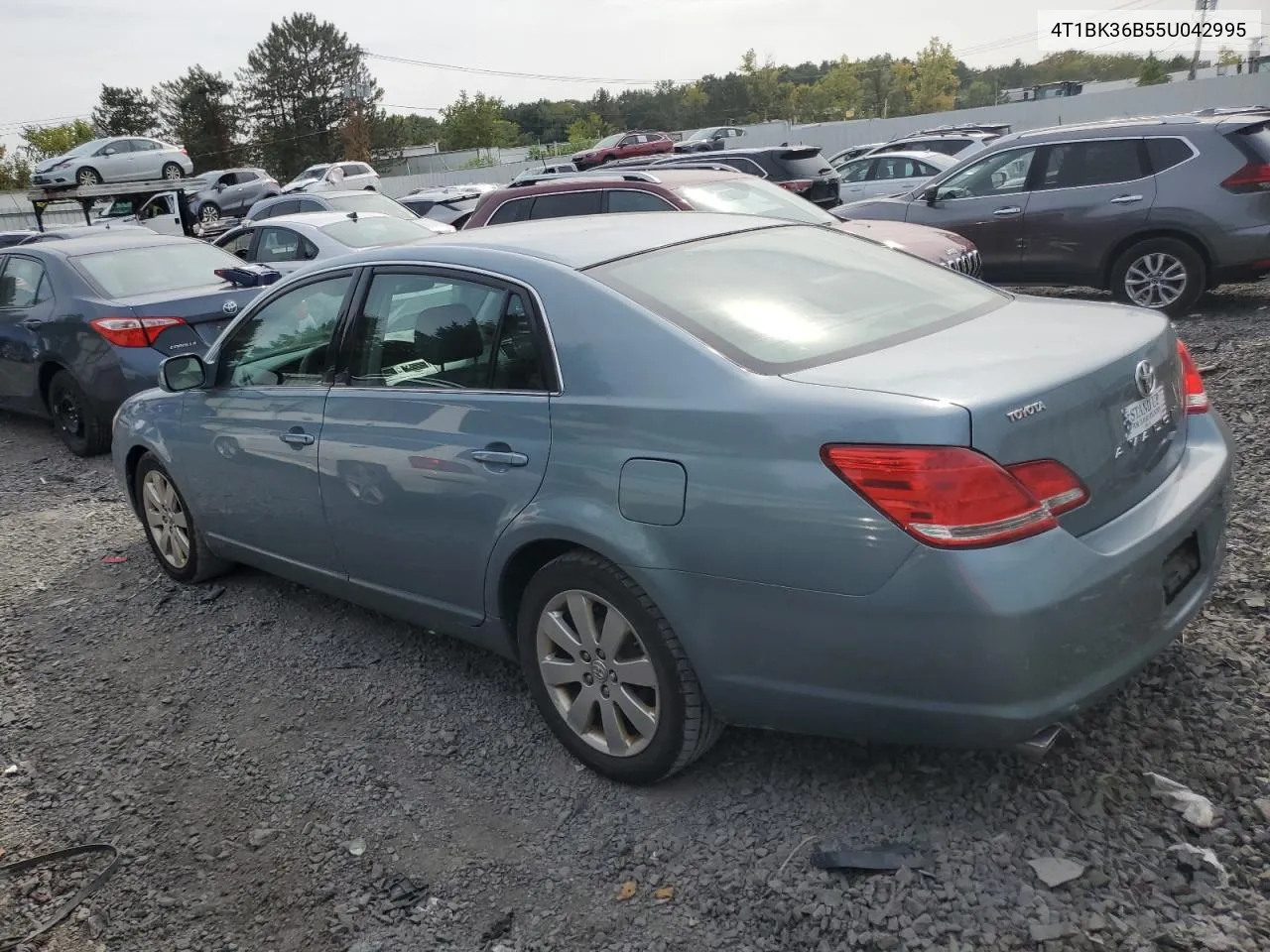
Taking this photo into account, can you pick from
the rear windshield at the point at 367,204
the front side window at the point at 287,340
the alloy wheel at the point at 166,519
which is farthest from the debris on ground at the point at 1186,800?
the rear windshield at the point at 367,204

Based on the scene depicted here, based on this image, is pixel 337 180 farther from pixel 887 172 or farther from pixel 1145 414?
pixel 1145 414

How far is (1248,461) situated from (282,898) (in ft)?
15.8

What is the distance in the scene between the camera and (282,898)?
119 inches

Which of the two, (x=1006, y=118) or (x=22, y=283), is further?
(x=1006, y=118)

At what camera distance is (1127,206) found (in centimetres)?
888

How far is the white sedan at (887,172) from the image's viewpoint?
1797 centimetres

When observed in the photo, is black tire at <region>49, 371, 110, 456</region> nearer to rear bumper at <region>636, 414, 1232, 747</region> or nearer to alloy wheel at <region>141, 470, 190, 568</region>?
alloy wheel at <region>141, 470, 190, 568</region>

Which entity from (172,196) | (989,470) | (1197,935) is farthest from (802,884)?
(172,196)

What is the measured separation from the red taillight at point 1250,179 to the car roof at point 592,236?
19.7 ft

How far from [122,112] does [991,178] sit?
8094 cm

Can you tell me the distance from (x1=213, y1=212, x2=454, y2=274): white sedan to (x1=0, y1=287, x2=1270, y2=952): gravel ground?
22.9ft

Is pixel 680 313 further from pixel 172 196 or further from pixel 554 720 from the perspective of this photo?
pixel 172 196

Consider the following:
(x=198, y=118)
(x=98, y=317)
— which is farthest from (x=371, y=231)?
(x=198, y=118)

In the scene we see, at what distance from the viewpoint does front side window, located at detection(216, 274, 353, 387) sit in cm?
421
